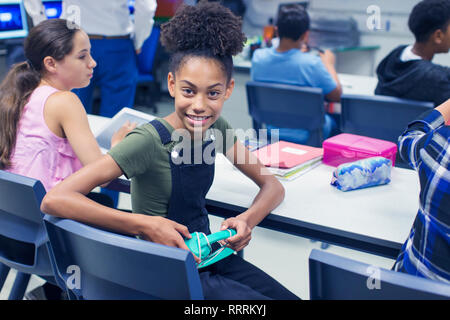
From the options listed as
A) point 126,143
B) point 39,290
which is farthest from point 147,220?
point 39,290

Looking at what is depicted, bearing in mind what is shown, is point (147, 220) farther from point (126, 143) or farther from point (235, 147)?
point (235, 147)

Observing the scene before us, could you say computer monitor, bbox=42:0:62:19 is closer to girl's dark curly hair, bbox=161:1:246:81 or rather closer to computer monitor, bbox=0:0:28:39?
computer monitor, bbox=0:0:28:39

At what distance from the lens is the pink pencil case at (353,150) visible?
1540mm

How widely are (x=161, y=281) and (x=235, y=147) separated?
2.11 feet

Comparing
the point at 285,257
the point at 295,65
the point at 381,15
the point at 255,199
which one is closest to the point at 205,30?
the point at 255,199

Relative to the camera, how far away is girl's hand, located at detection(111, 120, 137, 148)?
161cm

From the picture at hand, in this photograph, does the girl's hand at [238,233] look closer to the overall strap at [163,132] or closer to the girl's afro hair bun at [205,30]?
the overall strap at [163,132]

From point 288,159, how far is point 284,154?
51 mm

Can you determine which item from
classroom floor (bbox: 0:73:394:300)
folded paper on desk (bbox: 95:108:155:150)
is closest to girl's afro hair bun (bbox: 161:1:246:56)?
folded paper on desk (bbox: 95:108:155:150)

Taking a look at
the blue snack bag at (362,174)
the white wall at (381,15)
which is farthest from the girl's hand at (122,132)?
the white wall at (381,15)

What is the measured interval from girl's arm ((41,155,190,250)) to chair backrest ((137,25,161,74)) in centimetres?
372

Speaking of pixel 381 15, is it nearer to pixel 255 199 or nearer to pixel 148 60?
pixel 148 60

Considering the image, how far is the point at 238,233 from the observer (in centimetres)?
115

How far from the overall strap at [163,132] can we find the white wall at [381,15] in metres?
3.84
